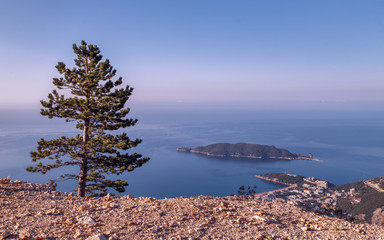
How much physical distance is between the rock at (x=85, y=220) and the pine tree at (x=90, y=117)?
23.4 feet

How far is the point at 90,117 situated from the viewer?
44.8ft

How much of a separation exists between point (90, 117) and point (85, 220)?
9172 millimetres

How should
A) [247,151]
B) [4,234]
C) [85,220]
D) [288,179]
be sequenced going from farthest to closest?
1. [247,151]
2. [288,179]
3. [85,220]
4. [4,234]

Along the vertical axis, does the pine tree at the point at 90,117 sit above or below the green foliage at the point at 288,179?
above

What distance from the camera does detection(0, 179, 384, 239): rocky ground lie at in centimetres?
516

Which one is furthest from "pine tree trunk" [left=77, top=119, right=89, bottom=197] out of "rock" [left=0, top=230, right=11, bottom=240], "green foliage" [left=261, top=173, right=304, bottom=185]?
"green foliage" [left=261, top=173, right=304, bottom=185]

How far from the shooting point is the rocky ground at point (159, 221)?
516 centimetres

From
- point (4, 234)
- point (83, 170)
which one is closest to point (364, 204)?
point (83, 170)

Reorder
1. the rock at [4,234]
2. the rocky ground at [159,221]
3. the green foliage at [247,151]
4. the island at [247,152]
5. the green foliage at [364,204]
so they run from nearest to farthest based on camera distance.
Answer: the rock at [4,234] → the rocky ground at [159,221] → the green foliage at [364,204] → the island at [247,152] → the green foliage at [247,151]

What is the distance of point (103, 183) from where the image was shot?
582 inches

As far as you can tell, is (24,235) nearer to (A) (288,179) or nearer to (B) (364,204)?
(B) (364,204)

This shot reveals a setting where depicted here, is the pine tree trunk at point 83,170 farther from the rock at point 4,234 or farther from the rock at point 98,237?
the rock at point 98,237

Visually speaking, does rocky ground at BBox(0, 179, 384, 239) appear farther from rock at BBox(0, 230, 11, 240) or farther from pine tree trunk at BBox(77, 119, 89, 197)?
pine tree trunk at BBox(77, 119, 89, 197)

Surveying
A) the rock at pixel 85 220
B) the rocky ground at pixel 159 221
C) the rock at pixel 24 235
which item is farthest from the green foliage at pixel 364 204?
the rock at pixel 24 235
